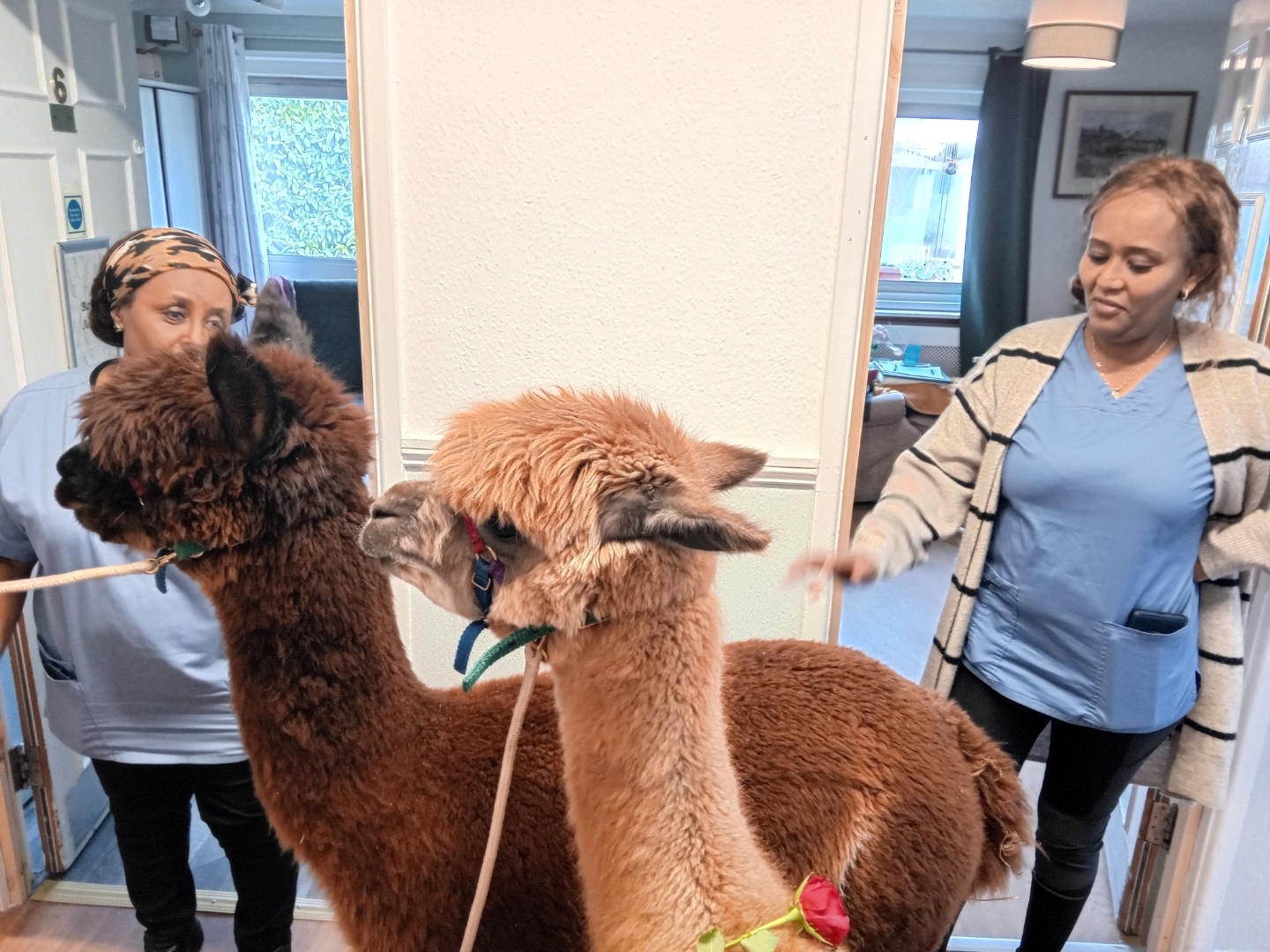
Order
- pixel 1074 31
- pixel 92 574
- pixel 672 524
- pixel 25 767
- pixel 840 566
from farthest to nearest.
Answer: pixel 1074 31
pixel 25 767
pixel 840 566
pixel 92 574
pixel 672 524

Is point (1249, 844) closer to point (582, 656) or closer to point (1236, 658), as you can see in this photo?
point (1236, 658)

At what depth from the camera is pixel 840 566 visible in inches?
42.3

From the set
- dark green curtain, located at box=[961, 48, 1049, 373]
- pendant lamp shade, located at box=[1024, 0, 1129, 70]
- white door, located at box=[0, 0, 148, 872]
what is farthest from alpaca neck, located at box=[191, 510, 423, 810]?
dark green curtain, located at box=[961, 48, 1049, 373]

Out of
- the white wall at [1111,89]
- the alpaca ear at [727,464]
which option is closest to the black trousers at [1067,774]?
the alpaca ear at [727,464]

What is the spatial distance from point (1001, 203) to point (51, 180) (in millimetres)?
5789

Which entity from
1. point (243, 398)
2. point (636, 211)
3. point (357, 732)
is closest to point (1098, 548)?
point (636, 211)

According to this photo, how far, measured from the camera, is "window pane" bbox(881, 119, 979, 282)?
6.38 metres

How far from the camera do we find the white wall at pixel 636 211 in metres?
1.49

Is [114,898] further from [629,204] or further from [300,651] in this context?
[629,204]

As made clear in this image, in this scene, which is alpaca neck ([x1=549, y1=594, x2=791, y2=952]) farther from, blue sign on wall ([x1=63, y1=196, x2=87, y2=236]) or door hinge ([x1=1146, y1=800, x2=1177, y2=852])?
blue sign on wall ([x1=63, y1=196, x2=87, y2=236])

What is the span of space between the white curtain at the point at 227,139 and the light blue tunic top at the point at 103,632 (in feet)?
15.2

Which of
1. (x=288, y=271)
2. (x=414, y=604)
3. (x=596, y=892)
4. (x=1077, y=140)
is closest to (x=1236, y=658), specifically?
(x=596, y=892)

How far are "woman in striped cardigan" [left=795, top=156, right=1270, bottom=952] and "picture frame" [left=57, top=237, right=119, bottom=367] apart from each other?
187 cm

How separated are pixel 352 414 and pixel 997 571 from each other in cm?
99
